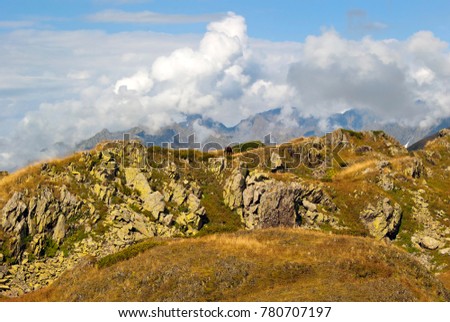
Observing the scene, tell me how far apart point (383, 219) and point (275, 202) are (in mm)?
15312

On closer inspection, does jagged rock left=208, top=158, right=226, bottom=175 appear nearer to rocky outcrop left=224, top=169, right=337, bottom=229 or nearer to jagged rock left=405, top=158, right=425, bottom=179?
rocky outcrop left=224, top=169, right=337, bottom=229

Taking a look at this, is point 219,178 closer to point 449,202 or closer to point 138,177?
point 138,177

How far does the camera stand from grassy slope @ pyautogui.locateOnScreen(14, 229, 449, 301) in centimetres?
3044

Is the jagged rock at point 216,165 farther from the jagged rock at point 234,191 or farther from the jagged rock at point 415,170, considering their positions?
the jagged rock at point 415,170

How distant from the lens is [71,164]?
196 ft

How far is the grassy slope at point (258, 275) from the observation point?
30.4 m

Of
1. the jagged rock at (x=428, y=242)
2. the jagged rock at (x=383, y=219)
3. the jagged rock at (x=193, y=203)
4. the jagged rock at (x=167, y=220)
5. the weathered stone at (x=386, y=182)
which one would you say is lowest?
the jagged rock at (x=428, y=242)

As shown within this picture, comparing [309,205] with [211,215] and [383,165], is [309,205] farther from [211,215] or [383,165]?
[383,165]

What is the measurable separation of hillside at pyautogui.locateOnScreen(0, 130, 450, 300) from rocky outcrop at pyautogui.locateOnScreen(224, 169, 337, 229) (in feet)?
0.47

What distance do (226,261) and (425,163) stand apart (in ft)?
232

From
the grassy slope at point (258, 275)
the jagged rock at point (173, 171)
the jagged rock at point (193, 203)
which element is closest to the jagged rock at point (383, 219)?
the jagged rock at point (193, 203)

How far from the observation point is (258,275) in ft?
108

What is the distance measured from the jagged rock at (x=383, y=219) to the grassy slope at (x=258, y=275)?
2685cm

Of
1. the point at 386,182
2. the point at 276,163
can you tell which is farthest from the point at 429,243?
the point at 276,163
